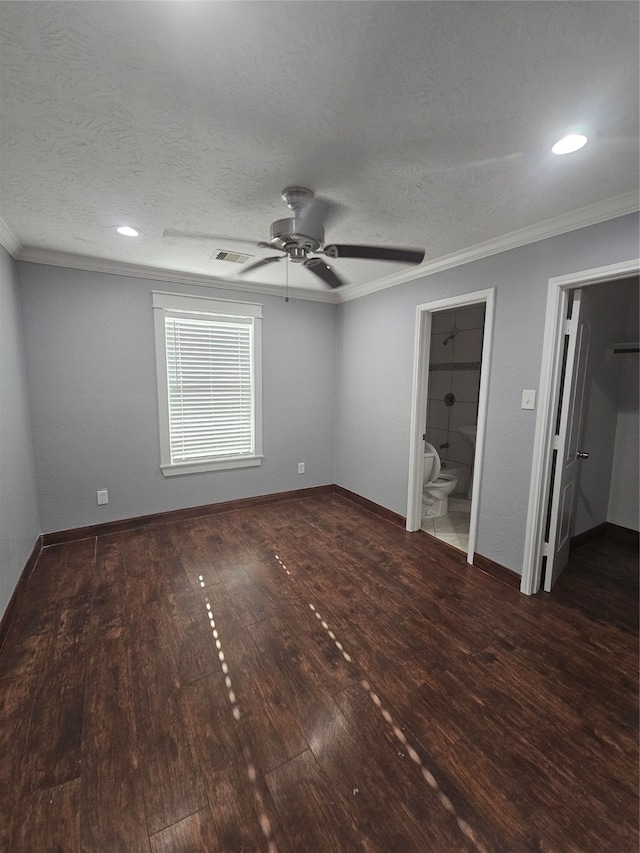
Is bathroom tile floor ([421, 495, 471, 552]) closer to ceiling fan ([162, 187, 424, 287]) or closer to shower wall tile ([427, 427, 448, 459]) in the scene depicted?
shower wall tile ([427, 427, 448, 459])

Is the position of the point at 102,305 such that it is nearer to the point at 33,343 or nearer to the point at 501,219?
the point at 33,343

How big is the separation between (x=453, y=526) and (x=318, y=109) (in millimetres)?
3467

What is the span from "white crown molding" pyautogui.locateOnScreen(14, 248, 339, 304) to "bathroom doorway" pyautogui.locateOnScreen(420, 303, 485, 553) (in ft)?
5.30

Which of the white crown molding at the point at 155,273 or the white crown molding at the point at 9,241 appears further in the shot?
the white crown molding at the point at 155,273

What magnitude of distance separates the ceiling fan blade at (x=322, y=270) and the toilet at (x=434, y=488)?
2089 mm

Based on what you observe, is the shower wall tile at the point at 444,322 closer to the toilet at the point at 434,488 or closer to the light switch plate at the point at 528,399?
the toilet at the point at 434,488

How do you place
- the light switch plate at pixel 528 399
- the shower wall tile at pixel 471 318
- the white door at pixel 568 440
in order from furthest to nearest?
the shower wall tile at pixel 471 318 → the light switch plate at pixel 528 399 → the white door at pixel 568 440

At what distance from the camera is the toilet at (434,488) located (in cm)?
380

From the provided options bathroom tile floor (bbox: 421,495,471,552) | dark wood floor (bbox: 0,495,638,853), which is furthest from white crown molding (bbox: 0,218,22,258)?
bathroom tile floor (bbox: 421,495,471,552)

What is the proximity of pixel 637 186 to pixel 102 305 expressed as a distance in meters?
3.78

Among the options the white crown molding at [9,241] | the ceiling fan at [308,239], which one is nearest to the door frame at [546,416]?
the ceiling fan at [308,239]

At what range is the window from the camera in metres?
3.49

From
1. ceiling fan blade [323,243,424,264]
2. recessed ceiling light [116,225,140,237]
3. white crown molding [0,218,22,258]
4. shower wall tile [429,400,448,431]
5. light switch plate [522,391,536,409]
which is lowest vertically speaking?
shower wall tile [429,400,448,431]

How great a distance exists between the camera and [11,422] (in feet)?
8.06
